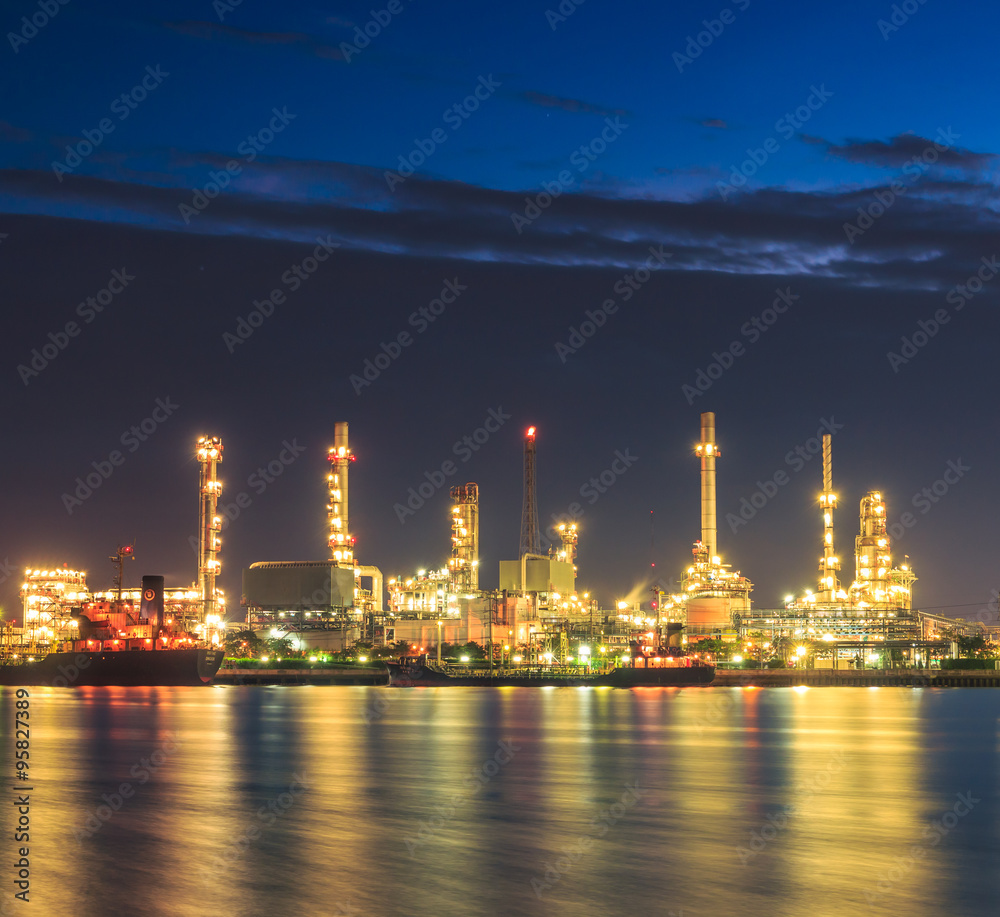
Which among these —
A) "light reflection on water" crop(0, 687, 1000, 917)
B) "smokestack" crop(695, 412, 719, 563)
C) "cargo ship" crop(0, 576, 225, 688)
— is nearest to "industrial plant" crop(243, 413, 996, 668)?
"smokestack" crop(695, 412, 719, 563)

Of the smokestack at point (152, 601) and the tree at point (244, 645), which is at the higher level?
the smokestack at point (152, 601)

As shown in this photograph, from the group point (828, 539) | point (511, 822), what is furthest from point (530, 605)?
point (511, 822)

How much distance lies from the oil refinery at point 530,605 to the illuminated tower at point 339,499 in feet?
0.65

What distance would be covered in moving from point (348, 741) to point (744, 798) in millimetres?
23158

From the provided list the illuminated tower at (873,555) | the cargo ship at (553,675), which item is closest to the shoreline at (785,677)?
the cargo ship at (553,675)

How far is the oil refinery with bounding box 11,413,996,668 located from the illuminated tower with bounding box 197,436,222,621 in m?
0.17

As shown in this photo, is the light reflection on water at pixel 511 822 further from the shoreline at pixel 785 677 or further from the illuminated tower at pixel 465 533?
the illuminated tower at pixel 465 533

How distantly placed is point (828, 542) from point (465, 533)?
5740 centimetres

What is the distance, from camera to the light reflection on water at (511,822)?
63.2ft

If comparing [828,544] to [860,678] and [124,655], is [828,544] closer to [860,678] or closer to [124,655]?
[860,678]

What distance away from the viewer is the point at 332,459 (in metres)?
193

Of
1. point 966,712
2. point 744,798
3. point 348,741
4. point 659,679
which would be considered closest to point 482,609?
point 659,679

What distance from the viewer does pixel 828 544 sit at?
604 ft

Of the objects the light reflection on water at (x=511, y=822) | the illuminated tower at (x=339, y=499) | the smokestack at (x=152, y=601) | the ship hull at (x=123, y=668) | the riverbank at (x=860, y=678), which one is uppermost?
the illuminated tower at (x=339, y=499)
